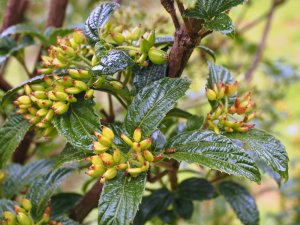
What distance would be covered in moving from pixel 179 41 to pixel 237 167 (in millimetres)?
158

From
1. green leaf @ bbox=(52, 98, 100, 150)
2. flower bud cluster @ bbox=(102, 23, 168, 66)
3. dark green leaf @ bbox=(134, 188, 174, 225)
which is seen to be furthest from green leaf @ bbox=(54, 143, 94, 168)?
dark green leaf @ bbox=(134, 188, 174, 225)

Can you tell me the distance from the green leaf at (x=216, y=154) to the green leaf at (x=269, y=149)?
0.05m

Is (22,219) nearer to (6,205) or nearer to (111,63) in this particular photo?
(6,205)

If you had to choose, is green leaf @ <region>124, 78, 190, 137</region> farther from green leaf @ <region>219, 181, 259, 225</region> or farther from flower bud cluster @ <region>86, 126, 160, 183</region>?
green leaf @ <region>219, 181, 259, 225</region>

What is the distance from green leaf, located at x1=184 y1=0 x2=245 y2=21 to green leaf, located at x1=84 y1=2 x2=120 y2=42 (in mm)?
125

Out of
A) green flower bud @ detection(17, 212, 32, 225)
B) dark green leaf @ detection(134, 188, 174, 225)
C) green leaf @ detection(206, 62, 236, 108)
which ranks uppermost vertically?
green leaf @ detection(206, 62, 236, 108)

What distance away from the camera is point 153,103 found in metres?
0.54

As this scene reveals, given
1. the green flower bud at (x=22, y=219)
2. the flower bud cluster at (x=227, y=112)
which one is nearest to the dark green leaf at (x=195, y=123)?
the flower bud cluster at (x=227, y=112)

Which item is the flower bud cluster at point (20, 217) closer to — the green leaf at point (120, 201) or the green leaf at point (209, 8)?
the green leaf at point (120, 201)

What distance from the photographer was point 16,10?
3.21ft

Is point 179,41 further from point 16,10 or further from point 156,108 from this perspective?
point 16,10

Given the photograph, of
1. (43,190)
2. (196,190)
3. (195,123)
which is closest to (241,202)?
(196,190)

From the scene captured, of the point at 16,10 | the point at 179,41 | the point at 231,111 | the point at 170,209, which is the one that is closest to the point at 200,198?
the point at 170,209

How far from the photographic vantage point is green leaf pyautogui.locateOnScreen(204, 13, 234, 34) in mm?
500
